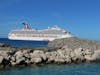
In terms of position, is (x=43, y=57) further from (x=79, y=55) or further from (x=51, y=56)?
(x=79, y=55)

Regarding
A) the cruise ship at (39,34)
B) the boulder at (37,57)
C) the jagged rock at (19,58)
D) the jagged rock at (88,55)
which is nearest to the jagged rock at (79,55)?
the jagged rock at (88,55)

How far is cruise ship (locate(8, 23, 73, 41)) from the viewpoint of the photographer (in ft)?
290

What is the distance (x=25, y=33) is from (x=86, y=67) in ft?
240

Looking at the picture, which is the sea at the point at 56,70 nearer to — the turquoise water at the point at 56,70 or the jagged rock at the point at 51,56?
the turquoise water at the point at 56,70

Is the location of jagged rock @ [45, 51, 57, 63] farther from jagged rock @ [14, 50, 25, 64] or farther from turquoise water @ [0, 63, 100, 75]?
jagged rock @ [14, 50, 25, 64]

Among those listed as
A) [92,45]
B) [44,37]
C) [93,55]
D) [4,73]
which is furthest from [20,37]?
[4,73]

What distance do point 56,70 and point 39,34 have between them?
70446 mm

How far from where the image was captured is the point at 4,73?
21969mm

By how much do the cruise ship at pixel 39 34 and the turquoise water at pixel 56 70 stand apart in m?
59.3

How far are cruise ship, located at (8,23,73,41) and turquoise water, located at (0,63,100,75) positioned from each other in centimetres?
5933

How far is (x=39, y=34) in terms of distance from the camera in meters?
94.2

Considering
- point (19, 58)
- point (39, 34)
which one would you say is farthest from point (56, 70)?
point (39, 34)

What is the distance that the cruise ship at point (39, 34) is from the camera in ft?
290

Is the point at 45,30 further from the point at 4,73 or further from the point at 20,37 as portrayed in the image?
the point at 4,73
